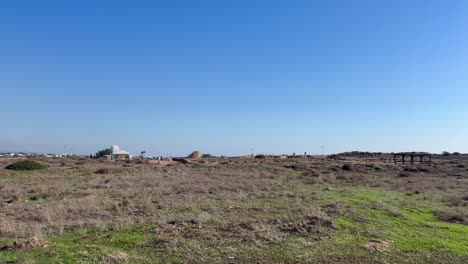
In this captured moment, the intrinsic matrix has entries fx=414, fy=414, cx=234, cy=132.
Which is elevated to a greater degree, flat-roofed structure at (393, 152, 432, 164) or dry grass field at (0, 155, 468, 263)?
flat-roofed structure at (393, 152, 432, 164)

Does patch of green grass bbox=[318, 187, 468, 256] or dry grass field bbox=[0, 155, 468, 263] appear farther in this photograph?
patch of green grass bbox=[318, 187, 468, 256]

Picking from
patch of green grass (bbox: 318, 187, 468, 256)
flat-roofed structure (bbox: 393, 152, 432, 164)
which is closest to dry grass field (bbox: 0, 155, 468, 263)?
patch of green grass (bbox: 318, 187, 468, 256)

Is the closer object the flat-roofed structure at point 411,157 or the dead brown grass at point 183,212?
the dead brown grass at point 183,212

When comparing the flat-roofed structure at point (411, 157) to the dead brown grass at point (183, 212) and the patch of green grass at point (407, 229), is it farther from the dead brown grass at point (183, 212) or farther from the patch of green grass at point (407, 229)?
the patch of green grass at point (407, 229)

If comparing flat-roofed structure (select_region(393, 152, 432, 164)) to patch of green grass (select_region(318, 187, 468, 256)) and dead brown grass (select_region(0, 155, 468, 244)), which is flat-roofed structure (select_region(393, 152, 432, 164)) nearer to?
dead brown grass (select_region(0, 155, 468, 244))

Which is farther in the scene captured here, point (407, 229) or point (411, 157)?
point (411, 157)

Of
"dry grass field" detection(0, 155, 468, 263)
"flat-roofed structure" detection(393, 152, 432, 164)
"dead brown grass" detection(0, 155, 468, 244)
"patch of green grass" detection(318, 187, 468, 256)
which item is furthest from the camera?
"flat-roofed structure" detection(393, 152, 432, 164)

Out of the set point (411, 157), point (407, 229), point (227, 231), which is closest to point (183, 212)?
point (227, 231)

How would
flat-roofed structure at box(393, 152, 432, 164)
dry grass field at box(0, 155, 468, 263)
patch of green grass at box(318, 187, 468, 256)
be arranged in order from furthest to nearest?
flat-roofed structure at box(393, 152, 432, 164), patch of green grass at box(318, 187, 468, 256), dry grass field at box(0, 155, 468, 263)

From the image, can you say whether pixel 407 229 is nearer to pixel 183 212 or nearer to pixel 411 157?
pixel 183 212

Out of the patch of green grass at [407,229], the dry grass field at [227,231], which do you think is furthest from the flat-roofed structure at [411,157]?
the patch of green grass at [407,229]

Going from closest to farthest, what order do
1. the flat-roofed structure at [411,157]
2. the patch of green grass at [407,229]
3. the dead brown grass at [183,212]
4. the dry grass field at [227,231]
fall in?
the dry grass field at [227,231], the patch of green grass at [407,229], the dead brown grass at [183,212], the flat-roofed structure at [411,157]

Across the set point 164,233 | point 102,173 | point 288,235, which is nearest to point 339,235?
point 288,235

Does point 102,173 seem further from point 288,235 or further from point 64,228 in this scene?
point 288,235
